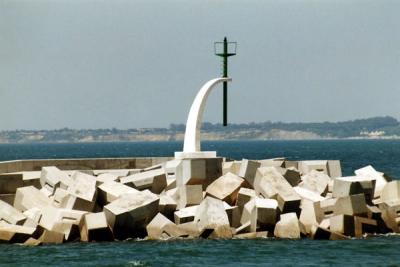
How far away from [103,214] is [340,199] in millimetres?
5586

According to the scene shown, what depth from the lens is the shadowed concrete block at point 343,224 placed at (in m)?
24.6

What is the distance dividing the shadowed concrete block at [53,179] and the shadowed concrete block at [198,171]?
9.68ft

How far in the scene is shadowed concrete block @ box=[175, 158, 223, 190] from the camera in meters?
27.8

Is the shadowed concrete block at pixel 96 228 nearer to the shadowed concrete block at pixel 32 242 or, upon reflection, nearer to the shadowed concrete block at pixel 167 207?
the shadowed concrete block at pixel 32 242

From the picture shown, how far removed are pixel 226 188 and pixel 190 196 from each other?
37.5 inches

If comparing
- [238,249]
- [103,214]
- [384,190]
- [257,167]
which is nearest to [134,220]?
[103,214]

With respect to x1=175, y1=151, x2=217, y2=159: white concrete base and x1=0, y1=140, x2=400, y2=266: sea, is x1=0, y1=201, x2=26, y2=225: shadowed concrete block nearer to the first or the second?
x1=0, y1=140, x2=400, y2=266: sea

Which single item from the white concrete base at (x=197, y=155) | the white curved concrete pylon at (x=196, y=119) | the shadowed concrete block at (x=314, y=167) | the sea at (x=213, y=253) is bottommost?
the sea at (x=213, y=253)

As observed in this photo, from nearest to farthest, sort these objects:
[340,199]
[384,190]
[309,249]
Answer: [309,249]
[340,199]
[384,190]

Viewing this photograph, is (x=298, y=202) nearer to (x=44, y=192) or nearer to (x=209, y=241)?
(x=209, y=241)

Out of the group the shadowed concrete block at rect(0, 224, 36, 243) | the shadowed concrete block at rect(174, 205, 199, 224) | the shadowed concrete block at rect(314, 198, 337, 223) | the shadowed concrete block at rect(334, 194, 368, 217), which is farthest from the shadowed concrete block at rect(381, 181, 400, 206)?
the shadowed concrete block at rect(0, 224, 36, 243)

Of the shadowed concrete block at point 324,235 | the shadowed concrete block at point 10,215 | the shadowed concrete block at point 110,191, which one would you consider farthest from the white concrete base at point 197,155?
the shadowed concrete block at point 10,215

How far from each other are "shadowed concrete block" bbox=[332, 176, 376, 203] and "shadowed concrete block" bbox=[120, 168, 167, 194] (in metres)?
4.82

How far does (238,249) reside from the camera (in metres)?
23.2
